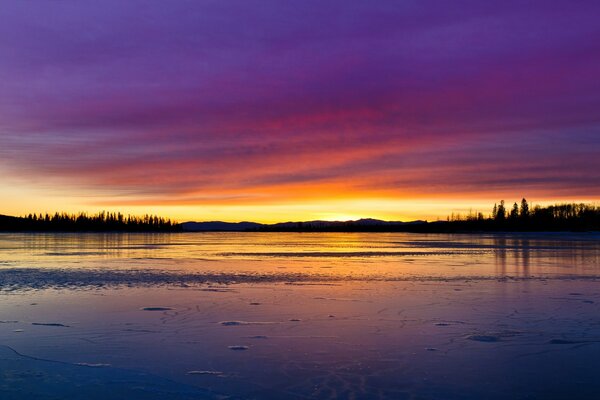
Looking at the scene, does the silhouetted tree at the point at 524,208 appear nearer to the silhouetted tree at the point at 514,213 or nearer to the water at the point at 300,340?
the silhouetted tree at the point at 514,213

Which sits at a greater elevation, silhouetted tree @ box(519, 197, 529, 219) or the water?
silhouetted tree @ box(519, 197, 529, 219)

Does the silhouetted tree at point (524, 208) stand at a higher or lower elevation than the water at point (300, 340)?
higher

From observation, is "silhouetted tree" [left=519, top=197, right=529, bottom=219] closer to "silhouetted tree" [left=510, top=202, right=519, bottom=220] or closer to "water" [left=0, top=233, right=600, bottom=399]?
"silhouetted tree" [left=510, top=202, right=519, bottom=220]

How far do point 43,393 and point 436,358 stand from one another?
15.2 ft

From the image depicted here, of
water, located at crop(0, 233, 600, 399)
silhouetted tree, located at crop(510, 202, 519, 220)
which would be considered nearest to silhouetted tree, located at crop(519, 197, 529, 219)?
silhouetted tree, located at crop(510, 202, 519, 220)

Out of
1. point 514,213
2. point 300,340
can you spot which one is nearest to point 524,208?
point 514,213

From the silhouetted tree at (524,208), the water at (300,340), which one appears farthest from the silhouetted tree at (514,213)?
the water at (300,340)

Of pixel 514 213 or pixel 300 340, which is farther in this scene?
pixel 514 213

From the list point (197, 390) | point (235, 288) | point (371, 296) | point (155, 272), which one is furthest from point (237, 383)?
point (155, 272)

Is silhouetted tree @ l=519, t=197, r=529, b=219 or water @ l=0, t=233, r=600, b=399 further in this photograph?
silhouetted tree @ l=519, t=197, r=529, b=219

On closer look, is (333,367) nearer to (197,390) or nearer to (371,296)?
(197,390)

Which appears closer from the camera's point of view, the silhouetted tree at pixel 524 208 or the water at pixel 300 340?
the water at pixel 300 340

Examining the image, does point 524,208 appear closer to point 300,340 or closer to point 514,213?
point 514,213

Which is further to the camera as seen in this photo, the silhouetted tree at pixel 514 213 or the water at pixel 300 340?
the silhouetted tree at pixel 514 213
